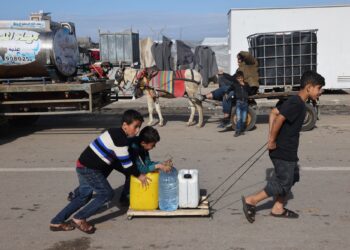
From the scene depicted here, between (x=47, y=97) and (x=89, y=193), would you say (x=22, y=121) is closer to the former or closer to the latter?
(x=47, y=97)

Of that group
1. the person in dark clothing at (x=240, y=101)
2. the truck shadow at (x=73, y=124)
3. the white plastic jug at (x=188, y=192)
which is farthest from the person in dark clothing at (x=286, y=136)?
the truck shadow at (x=73, y=124)

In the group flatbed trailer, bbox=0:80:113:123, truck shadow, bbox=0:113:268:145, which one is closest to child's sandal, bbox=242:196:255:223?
flatbed trailer, bbox=0:80:113:123

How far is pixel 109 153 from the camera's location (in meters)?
4.74

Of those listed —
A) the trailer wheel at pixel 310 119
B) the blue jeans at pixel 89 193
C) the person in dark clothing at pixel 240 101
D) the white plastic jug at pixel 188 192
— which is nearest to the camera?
the blue jeans at pixel 89 193

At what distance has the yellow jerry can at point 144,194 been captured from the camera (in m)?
5.21

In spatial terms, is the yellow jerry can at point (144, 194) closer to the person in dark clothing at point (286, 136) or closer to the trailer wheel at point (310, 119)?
the person in dark clothing at point (286, 136)

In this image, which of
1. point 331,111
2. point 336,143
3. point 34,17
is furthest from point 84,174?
point 331,111

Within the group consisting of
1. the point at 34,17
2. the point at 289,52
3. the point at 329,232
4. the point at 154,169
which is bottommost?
the point at 329,232

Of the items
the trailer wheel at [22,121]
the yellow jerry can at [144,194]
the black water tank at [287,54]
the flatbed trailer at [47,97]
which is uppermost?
the black water tank at [287,54]

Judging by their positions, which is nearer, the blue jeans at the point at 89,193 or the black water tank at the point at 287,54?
the blue jeans at the point at 89,193

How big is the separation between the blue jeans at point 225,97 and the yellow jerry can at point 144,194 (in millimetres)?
5730

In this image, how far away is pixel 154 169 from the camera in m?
5.28

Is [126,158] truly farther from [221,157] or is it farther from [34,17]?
[34,17]

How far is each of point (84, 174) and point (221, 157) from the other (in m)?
3.80
